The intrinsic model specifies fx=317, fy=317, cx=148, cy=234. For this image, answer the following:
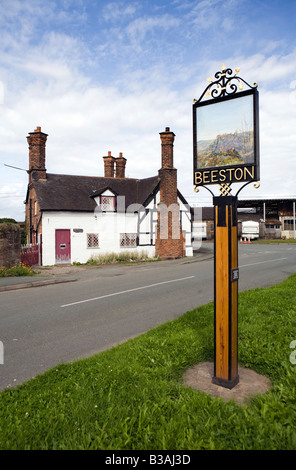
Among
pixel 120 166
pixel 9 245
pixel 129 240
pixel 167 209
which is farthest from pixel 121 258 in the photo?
pixel 120 166

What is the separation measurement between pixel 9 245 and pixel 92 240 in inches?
266

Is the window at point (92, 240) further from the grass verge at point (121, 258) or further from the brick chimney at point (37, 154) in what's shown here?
the brick chimney at point (37, 154)

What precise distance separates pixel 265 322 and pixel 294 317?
70 cm

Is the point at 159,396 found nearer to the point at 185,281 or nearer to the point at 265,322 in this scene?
the point at 265,322

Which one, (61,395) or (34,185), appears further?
(34,185)

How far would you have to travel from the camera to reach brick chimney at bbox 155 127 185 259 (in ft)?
75.5

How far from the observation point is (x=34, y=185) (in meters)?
21.6

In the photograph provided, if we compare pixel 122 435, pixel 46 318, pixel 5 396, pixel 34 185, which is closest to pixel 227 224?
pixel 122 435

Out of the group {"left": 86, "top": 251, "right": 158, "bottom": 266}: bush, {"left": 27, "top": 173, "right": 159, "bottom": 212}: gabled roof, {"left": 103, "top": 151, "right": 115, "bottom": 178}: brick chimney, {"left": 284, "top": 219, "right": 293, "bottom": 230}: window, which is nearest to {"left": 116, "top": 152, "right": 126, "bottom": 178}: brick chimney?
{"left": 103, "top": 151, "right": 115, "bottom": 178}: brick chimney

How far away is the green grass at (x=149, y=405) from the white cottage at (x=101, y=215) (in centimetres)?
1652

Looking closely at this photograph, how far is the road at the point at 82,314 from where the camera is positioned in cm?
550

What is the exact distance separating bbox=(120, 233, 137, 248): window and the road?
31.6 feet

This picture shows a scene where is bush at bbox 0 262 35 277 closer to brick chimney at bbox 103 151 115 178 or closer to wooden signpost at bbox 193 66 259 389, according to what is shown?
wooden signpost at bbox 193 66 259 389

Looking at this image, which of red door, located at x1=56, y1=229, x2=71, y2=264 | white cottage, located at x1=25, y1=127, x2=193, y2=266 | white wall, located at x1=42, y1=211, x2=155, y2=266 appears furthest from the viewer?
white cottage, located at x1=25, y1=127, x2=193, y2=266
